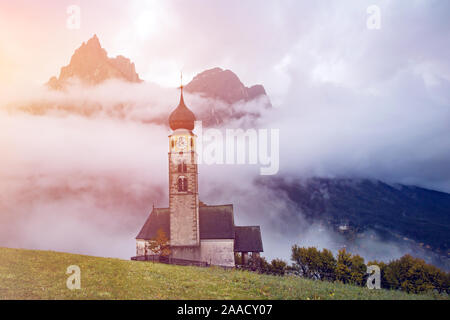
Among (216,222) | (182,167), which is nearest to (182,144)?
(182,167)

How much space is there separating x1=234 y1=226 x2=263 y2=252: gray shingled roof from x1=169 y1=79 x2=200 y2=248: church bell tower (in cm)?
679

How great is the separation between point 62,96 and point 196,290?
182 meters

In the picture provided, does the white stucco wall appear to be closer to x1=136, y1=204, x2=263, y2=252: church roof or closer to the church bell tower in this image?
x1=136, y1=204, x2=263, y2=252: church roof

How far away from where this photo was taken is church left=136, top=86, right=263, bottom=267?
147 feet

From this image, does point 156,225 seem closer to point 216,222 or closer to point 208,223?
point 208,223

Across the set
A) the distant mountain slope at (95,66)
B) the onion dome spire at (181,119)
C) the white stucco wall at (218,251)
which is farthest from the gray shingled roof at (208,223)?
the distant mountain slope at (95,66)

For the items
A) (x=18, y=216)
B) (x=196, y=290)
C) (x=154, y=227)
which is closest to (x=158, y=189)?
(x=18, y=216)

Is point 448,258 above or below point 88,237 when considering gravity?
below

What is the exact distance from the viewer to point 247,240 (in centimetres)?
4828

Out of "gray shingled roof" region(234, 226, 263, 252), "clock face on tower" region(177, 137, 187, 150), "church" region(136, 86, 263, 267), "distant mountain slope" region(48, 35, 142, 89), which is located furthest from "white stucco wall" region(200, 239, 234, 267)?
"distant mountain slope" region(48, 35, 142, 89)
